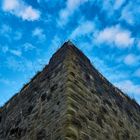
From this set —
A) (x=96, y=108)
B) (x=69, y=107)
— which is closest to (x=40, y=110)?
(x=69, y=107)

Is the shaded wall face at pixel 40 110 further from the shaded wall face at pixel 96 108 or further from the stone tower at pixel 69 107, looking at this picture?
the shaded wall face at pixel 96 108

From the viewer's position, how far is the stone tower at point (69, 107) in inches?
228

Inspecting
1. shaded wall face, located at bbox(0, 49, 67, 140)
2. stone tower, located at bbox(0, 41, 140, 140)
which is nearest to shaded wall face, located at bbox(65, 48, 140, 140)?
stone tower, located at bbox(0, 41, 140, 140)

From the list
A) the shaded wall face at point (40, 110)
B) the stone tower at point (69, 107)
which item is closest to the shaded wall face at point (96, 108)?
the stone tower at point (69, 107)

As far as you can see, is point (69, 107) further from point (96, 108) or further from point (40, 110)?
point (96, 108)

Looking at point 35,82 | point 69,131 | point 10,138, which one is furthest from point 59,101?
point 35,82

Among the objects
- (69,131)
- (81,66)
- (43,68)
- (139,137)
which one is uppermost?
(43,68)

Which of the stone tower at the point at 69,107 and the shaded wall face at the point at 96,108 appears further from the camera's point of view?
the shaded wall face at the point at 96,108

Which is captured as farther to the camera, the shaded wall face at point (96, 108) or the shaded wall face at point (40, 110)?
the shaded wall face at point (96, 108)

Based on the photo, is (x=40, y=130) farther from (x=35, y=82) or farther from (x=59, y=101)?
(x=35, y=82)

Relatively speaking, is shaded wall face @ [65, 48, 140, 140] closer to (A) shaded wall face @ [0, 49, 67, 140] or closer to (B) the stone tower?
(B) the stone tower

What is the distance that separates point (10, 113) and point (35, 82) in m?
1.17

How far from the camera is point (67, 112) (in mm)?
5711

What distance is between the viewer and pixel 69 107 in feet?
19.1
